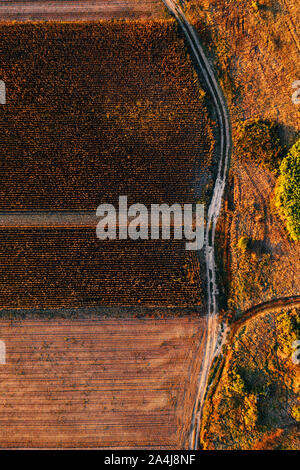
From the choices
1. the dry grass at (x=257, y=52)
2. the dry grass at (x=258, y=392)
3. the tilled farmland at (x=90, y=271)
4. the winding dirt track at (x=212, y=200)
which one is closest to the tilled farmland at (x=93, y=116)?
the winding dirt track at (x=212, y=200)

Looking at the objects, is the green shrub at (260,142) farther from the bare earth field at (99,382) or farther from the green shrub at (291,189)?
the bare earth field at (99,382)

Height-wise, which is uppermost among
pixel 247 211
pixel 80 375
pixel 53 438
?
pixel 247 211

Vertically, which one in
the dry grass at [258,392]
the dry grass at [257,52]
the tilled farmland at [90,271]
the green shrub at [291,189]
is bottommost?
the dry grass at [258,392]

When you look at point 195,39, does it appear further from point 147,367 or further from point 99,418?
point 99,418

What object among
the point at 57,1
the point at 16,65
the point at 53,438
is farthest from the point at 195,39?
the point at 53,438

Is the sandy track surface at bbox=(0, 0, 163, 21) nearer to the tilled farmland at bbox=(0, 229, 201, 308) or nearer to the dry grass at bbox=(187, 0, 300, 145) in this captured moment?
the dry grass at bbox=(187, 0, 300, 145)

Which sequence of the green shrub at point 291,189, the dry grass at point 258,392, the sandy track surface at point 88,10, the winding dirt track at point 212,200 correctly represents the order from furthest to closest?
the sandy track surface at point 88,10, the winding dirt track at point 212,200, the dry grass at point 258,392, the green shrub at point 291,189

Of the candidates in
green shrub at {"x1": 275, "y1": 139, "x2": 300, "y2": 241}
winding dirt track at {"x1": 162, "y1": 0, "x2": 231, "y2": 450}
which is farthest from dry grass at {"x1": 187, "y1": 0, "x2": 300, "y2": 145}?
green shrub at {"x1": 275, "y1": 139, "x2": 300, "y2": 241}
